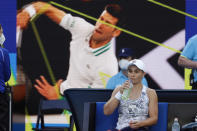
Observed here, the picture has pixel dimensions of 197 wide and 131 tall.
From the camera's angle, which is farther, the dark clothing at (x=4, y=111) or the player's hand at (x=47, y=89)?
the player's hand at (x=47, y=89)

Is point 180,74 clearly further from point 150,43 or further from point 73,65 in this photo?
point 73,65

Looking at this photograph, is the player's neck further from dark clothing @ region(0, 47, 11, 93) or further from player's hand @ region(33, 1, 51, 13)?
dark clothing @ region(0, 47, 11, 93)

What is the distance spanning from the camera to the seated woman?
4168mm

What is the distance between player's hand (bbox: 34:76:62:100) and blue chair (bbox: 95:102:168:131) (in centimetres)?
316

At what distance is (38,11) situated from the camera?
7.46m

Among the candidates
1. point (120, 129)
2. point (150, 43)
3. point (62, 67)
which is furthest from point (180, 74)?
point (120, 129)

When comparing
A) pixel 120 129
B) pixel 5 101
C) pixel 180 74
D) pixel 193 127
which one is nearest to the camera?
pixel 193 127

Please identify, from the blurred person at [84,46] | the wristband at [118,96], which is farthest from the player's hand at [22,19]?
the wristband at [118,96]

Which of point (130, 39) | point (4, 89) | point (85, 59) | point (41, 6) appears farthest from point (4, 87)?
point (130, 39)

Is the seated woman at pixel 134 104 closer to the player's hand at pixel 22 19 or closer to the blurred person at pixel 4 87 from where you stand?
the blurred person at pixel 4 87

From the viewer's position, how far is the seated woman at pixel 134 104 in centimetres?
417

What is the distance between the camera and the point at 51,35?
24.4ft

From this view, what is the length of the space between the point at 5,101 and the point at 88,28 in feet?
7.31

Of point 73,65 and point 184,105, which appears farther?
point 73,65
